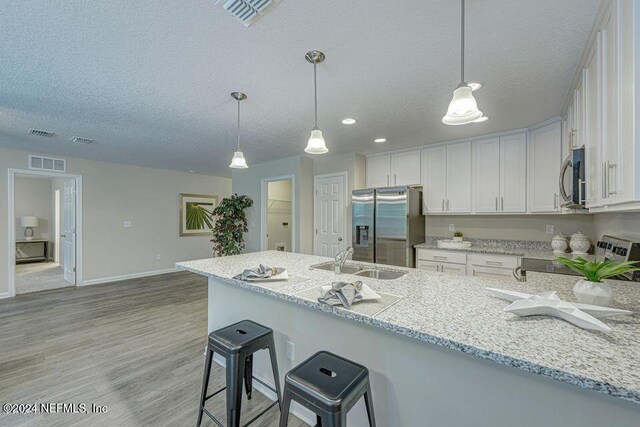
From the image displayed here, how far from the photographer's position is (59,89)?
2.30m

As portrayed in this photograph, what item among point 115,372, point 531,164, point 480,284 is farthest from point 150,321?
point 531,164

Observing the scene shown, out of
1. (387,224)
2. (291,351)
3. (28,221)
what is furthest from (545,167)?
(28,221)

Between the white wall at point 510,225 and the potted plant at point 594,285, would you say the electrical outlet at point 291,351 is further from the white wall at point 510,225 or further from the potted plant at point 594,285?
the white wall at point 510,225

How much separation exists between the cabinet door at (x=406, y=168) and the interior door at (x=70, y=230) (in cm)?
587

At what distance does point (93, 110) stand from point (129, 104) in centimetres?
48

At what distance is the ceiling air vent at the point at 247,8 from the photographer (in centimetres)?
136

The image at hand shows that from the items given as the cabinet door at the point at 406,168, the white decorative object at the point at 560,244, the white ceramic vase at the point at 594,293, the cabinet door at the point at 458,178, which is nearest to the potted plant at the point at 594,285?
the white ceramic vase at the point at 594,293

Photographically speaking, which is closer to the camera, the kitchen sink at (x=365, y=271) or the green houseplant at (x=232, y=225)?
the kitchen sink at (x=365, y=271)

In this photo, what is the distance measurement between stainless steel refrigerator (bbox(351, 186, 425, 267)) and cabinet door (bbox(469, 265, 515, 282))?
79 cm

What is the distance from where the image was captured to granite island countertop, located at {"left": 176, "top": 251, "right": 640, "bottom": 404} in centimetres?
76

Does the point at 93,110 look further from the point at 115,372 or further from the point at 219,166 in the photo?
the point at 219,166

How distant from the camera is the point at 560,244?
3119mm

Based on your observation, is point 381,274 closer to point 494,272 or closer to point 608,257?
point 608,257

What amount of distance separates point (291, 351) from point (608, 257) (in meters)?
2.45
